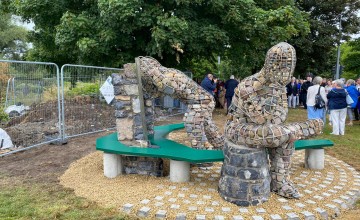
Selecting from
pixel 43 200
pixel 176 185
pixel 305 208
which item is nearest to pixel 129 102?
pixel 176 185

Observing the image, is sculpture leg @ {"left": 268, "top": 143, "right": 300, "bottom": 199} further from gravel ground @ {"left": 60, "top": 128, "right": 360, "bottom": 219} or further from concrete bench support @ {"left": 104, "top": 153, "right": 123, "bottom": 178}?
concrete bench support @ {"left": 104, "top": 153, "right": 123, "bottom": 178}

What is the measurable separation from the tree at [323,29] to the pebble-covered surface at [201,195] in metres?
17.7

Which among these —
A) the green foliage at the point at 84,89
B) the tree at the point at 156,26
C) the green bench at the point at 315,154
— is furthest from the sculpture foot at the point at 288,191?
the tree at the point at 156,26

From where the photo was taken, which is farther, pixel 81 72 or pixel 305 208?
pixel 81 72

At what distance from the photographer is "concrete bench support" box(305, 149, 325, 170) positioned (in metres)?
6.02

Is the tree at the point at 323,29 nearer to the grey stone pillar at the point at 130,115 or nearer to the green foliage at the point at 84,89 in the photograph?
the green foliage at the point at 84,89

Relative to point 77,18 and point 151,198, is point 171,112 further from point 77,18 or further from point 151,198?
point 151,198

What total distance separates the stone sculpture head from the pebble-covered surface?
5.44 ft

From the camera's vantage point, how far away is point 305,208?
425 centimetres

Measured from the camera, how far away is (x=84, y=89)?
913cm

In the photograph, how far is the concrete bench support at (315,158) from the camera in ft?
19.7

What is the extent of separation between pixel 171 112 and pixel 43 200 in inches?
363

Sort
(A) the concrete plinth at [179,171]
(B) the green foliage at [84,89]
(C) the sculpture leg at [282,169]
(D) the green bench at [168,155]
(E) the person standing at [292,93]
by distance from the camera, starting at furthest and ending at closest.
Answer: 1. (E) the person standing at [292,93]
2. (B) the green foliage at [84,89]
3. (A) the concrete plinth at [179,171]
4. (D) the green bench at [168,155]
5. (C) the sculpture leg at [282,169]

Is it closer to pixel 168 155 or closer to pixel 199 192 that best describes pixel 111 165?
pixel 168 155
